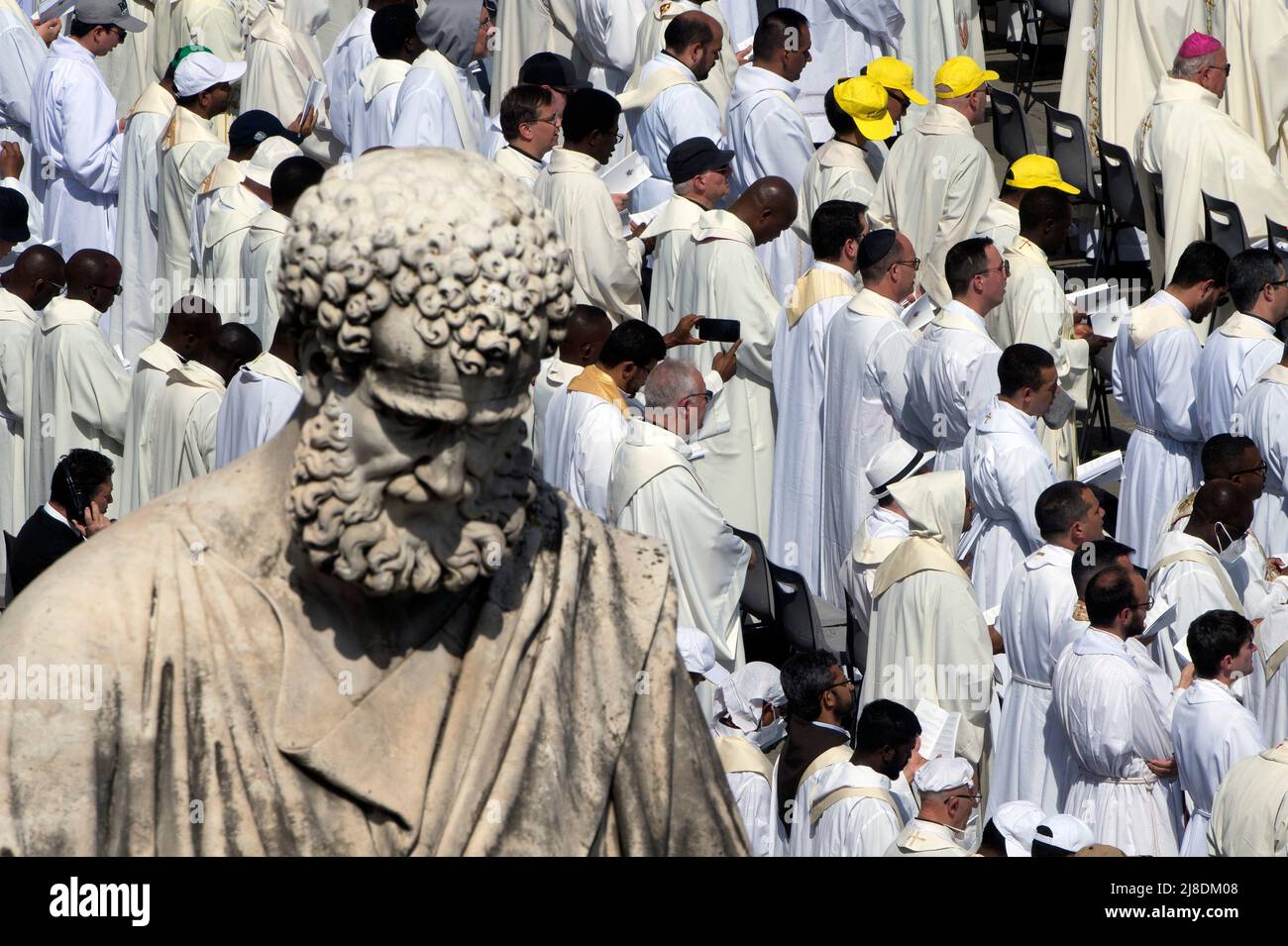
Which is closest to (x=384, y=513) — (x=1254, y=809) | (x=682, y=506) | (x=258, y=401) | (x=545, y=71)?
(x=1254, y=809)

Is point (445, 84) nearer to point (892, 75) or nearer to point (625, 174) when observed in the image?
point (625, 174)

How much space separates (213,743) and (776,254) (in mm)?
Answer: 11284

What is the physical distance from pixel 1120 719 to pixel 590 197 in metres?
4.50

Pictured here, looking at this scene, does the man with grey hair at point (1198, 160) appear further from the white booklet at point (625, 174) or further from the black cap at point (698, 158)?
the white booklet at point (625, 174)

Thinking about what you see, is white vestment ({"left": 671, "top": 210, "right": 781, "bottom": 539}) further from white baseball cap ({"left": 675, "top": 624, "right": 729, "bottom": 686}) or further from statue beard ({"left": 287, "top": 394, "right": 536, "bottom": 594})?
statue beard ({"left": 287, "top": 394, "right": 536, "bottom": 594})

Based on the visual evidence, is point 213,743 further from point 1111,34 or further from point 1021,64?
point 1021,64

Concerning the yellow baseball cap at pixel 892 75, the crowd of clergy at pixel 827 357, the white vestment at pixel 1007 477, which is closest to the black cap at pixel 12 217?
the crowd of clergy at pixel 827 357

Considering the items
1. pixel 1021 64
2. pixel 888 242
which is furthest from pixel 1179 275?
pixel 1021 64

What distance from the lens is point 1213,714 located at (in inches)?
331

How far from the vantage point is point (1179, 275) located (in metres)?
11.6

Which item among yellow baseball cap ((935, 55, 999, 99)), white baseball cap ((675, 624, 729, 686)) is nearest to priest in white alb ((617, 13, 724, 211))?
yellow baseball cap ((935, 55, 999, 99))

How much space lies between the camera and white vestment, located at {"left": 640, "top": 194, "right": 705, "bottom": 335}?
12164 mm

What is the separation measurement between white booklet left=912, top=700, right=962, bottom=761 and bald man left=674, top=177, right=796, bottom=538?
3359 mm

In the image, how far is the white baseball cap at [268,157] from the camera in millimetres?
13109
